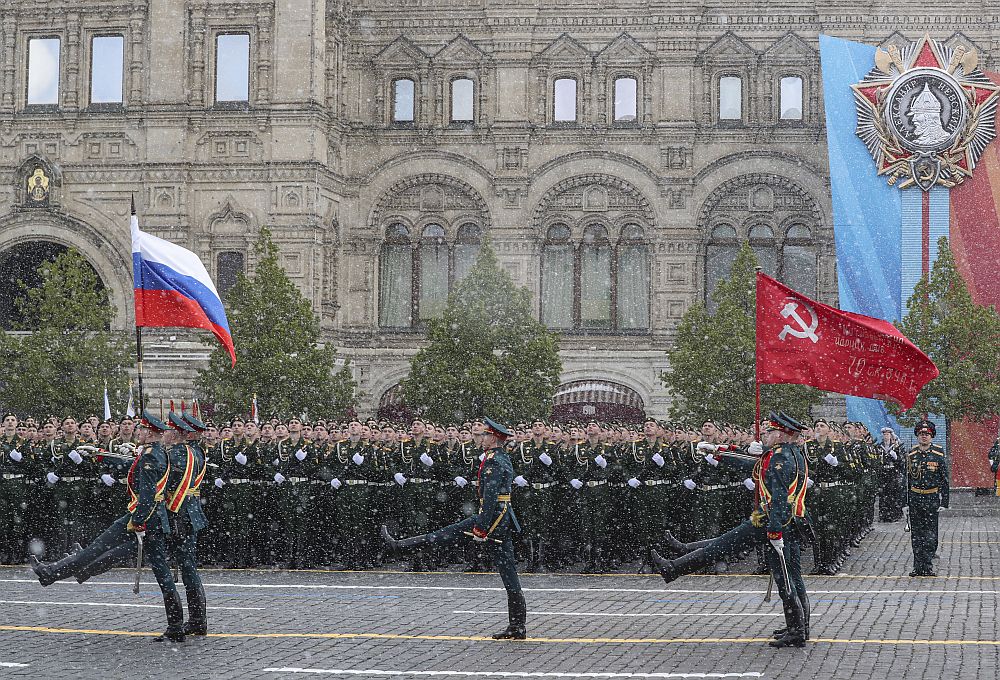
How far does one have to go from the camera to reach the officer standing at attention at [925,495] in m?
20.5

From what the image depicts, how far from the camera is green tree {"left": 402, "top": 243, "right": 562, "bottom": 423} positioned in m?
38.0

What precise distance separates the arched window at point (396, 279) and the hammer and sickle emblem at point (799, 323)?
28.2 metres

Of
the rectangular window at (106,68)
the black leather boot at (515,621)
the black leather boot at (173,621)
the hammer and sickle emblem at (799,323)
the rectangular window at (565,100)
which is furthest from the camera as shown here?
the rectangular window at (565,100)

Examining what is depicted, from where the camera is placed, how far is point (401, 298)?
44344 millimetres

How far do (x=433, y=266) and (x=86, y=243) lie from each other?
921cm

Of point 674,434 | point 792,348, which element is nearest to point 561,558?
point 674,434

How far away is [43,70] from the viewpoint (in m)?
42.6

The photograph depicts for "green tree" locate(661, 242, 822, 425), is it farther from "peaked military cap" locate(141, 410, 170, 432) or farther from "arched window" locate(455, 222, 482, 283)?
"peaked military cap" locate(141, 410, 170, 432)

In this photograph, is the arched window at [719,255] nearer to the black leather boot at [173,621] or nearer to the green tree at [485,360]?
the green tree at [485,360]

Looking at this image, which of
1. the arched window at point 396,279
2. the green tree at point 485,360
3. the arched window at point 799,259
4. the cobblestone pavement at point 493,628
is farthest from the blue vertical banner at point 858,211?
the cobblestone pavement at point 493,628

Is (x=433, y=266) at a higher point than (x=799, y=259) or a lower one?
lower

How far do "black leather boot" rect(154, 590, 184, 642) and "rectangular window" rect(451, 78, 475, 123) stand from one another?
31219 millimetres

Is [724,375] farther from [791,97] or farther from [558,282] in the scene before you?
[791,97]

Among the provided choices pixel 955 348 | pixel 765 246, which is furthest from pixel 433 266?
pixel 955 348
